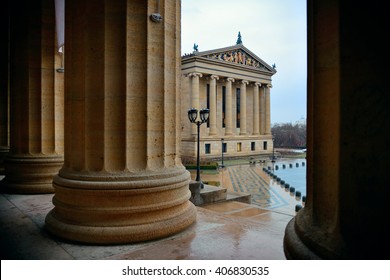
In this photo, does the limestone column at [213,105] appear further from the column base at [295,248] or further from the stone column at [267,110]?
the column base at [295,248]

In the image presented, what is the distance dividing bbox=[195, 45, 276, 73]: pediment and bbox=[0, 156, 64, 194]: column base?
39910mm

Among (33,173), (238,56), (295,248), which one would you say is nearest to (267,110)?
(238,56)

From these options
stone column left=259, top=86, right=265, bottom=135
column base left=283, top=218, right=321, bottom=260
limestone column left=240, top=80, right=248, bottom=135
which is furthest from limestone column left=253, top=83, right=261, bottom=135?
column base left=283, top=218, right=321, bottom=260

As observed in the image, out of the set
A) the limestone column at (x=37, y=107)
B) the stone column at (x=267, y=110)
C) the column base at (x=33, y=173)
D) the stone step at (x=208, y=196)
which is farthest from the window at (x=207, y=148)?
the column base at (x=33, y=173)

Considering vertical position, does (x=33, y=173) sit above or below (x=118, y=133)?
below

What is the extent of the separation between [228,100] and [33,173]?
45493mm

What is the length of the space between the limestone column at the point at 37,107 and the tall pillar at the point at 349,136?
23.7 feet

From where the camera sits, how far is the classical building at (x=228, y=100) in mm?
46344

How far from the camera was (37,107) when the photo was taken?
802cm

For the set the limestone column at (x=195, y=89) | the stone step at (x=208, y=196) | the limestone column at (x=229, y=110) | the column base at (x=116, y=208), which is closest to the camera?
the column base at (x=116, y=208)

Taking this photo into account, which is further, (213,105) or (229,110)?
(229,110)

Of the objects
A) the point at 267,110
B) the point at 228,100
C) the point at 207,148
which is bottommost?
the point at 207,148

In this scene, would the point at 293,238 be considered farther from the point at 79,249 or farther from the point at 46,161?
the point at 46,161

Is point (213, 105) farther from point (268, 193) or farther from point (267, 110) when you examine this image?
point (268, 193)
